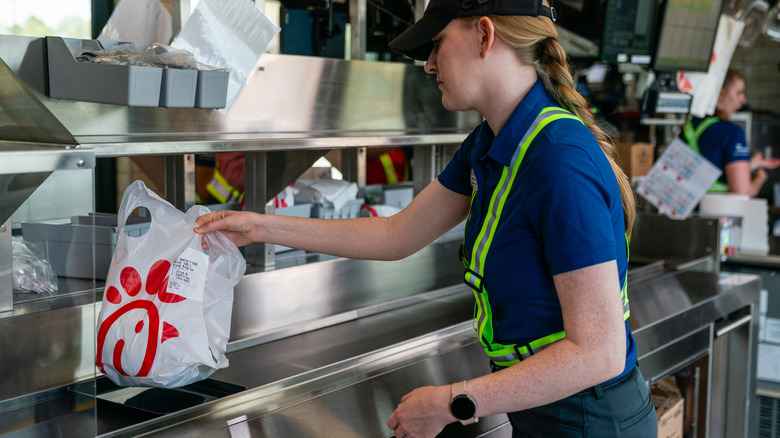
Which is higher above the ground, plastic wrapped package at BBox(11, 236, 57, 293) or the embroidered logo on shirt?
the embroidered logo on shirt

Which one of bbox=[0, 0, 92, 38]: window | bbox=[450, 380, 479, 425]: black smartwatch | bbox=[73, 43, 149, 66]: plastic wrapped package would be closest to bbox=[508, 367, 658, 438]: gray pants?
bbox=[450, 380, 479, 425]: black smartwatch

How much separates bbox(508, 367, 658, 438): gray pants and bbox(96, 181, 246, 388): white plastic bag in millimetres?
645

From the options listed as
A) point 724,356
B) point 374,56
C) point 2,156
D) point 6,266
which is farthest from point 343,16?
point 724,356

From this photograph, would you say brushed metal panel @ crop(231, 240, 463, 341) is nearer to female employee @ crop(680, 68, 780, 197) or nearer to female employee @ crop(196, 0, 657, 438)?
female employee @ crop(196, 0, 657, 438)

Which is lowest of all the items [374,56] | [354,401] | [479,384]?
[354,401]

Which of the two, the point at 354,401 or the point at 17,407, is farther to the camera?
the point at 354,401

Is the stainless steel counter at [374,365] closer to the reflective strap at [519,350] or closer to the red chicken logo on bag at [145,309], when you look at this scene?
the red chicken logo on bag at [145,309]

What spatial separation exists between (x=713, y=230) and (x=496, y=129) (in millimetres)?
2547

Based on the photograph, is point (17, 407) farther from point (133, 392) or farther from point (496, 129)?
point (496, 129)

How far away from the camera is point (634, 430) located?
1.41m

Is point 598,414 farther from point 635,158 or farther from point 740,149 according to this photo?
point 740,149

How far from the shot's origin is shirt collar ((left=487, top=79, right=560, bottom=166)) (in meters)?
1.33

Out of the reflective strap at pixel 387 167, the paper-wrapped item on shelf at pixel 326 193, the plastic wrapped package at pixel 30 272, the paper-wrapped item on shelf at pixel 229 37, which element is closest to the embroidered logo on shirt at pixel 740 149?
the reflective strap at pixel 387 167

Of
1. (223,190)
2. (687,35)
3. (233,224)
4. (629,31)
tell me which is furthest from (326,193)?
(687,35)
